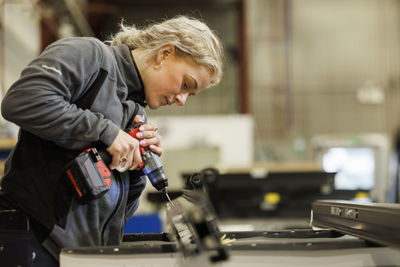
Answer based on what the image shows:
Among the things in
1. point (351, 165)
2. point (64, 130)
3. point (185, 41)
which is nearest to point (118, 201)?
point (64, 130)

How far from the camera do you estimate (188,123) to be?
6688mm

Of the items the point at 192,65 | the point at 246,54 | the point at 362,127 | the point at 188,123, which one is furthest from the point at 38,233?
the point at 362,127

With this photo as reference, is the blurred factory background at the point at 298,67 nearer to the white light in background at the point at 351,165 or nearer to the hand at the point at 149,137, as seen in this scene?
the white light in background at the point at 351,165

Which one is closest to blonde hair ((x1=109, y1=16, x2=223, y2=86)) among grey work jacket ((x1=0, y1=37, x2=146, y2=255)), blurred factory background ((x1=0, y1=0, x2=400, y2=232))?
grey work jacket ((x1=0, y1=37, x2=146, y2=255))

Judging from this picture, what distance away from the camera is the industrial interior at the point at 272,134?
977 mm

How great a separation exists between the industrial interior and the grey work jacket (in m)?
0.06

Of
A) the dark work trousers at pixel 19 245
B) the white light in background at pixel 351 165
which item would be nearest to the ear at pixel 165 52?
the dark work trousers at pixel 19 245

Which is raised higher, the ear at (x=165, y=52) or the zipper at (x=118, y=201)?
the ear at (x=165, y=52)

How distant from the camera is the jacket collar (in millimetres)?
1312

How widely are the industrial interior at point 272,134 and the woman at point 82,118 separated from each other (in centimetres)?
7

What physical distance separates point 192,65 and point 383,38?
8.60m

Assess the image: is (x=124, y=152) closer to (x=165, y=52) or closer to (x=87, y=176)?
(x=87, y=176)

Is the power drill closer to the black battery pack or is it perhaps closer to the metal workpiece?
the black battery pack

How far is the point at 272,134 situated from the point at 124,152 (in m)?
7.55
